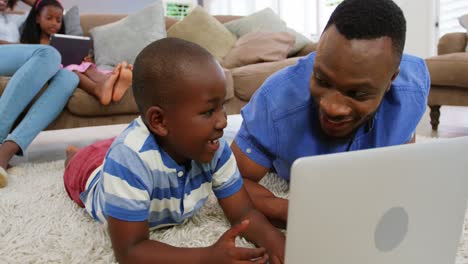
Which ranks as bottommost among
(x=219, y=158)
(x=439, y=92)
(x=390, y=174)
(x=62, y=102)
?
(x=439, y=92)

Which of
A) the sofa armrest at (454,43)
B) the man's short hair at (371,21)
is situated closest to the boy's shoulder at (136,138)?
the man's short hair at (371,21)

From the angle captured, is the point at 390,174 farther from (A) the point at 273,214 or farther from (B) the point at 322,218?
(A) the point at 273,214

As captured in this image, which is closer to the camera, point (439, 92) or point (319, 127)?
point (319, 127)

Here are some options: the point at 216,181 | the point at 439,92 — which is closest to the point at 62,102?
the point at 216,181

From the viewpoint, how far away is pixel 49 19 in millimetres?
2066

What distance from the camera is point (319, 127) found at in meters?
0.88

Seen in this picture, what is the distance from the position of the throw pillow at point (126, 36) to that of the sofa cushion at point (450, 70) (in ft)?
4.97

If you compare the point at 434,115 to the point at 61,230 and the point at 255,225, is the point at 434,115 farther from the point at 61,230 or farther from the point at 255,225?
the point at 61,230

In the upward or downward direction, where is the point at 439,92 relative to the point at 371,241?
downward

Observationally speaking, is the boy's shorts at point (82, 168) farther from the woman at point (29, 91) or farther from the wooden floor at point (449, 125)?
the wooden floor at point (449, 125)

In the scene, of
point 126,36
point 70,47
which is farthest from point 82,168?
point 126,36

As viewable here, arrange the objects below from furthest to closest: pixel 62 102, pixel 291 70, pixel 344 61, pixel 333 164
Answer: pixel 62 102 → pixel 291 70 → pixel 344 61 → pixel 333 164

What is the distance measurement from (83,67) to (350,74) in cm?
146

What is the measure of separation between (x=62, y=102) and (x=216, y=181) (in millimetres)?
1100
